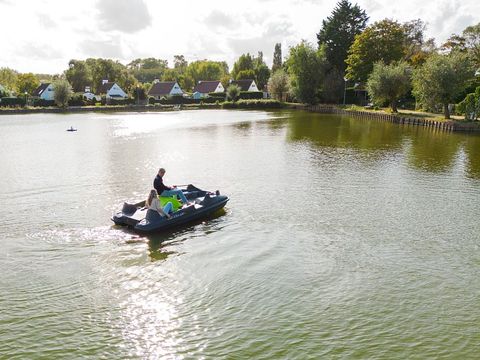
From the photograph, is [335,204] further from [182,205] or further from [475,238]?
[182,205]

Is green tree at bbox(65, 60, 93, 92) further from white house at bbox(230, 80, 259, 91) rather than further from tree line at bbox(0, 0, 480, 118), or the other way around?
white house at bbox(230, 80, 259, 91)

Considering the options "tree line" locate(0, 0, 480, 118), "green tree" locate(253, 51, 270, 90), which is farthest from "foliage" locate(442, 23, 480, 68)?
"green tree" locate(253, 51, 270, 90)

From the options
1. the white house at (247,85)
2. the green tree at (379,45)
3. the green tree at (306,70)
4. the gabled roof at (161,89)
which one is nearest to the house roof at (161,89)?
the gabled roof at (161,89)

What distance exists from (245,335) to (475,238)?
35.5ft

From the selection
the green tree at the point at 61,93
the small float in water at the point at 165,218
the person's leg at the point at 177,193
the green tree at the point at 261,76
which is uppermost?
the green tree at the point at 261,76

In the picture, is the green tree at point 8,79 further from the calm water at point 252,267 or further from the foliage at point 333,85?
the calm water at point 252,267

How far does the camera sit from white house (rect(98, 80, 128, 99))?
12050 centimetres

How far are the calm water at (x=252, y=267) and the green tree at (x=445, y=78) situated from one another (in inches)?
1080

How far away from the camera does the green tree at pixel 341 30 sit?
8744 centimetres

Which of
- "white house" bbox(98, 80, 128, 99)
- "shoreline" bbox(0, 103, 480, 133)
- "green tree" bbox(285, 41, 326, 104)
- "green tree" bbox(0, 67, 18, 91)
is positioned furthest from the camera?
"green tree" bbox(0, 67, 18, 91)

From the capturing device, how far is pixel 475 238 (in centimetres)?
1638

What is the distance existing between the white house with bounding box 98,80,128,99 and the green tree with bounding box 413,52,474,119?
87111 mm

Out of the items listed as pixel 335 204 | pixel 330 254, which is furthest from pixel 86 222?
pixel 335 204

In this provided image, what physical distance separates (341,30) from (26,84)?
85.4 metres
